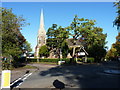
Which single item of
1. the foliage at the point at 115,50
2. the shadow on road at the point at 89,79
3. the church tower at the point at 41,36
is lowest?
the shadow on road at the point at 89,79

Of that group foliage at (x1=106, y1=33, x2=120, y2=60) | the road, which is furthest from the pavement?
foliage at (x1=106, y1=33, x2=120, y2=60)

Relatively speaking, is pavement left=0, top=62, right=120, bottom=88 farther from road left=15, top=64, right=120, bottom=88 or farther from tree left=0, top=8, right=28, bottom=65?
tree left=0, top=8, right=28, bottom=65

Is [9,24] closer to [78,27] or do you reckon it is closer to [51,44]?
[78,27]

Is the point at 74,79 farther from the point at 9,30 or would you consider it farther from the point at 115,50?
the point at 115,50

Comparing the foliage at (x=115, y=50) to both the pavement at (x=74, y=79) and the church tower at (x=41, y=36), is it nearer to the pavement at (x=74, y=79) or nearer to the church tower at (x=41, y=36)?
the pavement at (x=74, y=79)

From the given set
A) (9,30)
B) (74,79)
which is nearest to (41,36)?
(9,30)

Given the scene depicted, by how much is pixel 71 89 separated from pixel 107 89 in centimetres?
212

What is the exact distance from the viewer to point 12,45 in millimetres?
22562

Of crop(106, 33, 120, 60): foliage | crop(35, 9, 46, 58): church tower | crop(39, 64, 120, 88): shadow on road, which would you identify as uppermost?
crop(35, 9, 46, 58): church tower

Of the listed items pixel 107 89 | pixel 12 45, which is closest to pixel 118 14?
pixel 107 89

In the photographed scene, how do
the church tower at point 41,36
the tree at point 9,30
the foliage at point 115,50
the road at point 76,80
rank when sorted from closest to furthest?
the road at point 76,80, the tree at point 9,30, the foliage at point 115,50, the church tower at point 41,36

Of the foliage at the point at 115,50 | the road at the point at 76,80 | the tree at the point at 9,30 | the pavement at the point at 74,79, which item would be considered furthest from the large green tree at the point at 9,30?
the foliage at the point at 115,50

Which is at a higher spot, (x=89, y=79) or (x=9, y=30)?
(x=9, y=30)

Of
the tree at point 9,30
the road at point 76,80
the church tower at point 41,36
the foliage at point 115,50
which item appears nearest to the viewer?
the road at point 76,80
